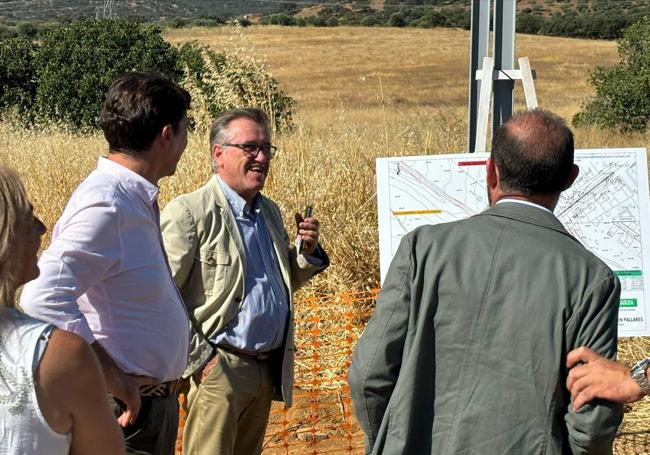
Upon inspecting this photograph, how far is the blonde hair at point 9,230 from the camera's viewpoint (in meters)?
1.92

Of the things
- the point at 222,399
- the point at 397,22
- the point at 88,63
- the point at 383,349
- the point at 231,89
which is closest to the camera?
A: the point at 383,349

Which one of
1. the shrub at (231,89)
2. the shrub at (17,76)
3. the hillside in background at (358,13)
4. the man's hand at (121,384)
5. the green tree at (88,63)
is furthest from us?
the hillside in background at (358,13)

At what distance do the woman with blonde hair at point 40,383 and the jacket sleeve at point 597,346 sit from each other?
1087 millimetres

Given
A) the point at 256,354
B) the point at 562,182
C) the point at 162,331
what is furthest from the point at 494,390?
the point at 256,354

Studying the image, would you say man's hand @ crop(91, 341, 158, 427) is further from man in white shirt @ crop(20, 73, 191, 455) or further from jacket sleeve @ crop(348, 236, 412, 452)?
jacket sleeve @ crop(348, 236, 412, 452)

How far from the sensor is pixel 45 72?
Result: 16719mm

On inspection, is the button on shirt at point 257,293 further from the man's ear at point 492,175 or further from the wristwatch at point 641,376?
the wristwatch at point 641,376

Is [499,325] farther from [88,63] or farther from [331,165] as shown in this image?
[88,63]

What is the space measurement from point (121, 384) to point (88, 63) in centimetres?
1460

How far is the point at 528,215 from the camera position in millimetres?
2266

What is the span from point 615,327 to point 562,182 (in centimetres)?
39

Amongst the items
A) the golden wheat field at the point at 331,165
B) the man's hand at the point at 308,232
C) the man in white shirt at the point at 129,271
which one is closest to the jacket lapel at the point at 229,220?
the man's hand at the point at 308,232

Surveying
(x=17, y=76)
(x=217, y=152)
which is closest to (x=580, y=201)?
(x=217, y=152)

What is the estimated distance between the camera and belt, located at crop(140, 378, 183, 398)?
2.79 meters
